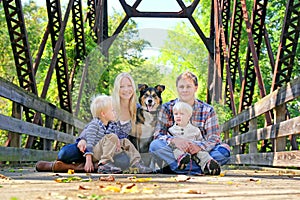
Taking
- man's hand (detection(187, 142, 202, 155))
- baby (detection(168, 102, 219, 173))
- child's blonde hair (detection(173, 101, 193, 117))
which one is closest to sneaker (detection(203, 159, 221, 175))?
baby (detection(168, 102, 219, 173))

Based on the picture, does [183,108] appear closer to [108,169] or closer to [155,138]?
[155,138]

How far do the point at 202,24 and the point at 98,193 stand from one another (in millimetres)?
22756

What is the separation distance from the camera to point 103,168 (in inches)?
197

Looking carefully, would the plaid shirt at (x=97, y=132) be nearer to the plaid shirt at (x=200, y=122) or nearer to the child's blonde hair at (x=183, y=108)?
the plaid shirt at (x=200, y=122)

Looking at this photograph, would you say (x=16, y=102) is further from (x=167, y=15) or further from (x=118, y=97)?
(x=167, y=15)

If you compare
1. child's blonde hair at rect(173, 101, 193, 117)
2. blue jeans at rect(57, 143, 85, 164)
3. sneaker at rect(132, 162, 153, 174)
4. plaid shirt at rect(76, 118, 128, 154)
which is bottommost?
sneaker at rect(132, 162, 153, 174)

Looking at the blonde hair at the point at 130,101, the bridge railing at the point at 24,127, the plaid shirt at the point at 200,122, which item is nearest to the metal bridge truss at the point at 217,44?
the bridge railing at the point at 24,127

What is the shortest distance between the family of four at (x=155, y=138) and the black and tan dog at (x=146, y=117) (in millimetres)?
114

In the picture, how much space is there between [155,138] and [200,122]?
46 cm

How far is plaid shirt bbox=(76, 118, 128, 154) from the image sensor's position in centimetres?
514

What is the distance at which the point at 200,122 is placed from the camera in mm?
5273

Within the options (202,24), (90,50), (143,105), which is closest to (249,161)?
(143,105)

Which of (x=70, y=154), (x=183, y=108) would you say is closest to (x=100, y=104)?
(x=70, y=154)

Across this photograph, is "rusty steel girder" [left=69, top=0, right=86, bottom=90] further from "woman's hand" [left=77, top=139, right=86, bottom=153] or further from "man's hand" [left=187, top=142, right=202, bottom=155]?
"man's hand" [left=187, top=142, right=202, bottom=155]
